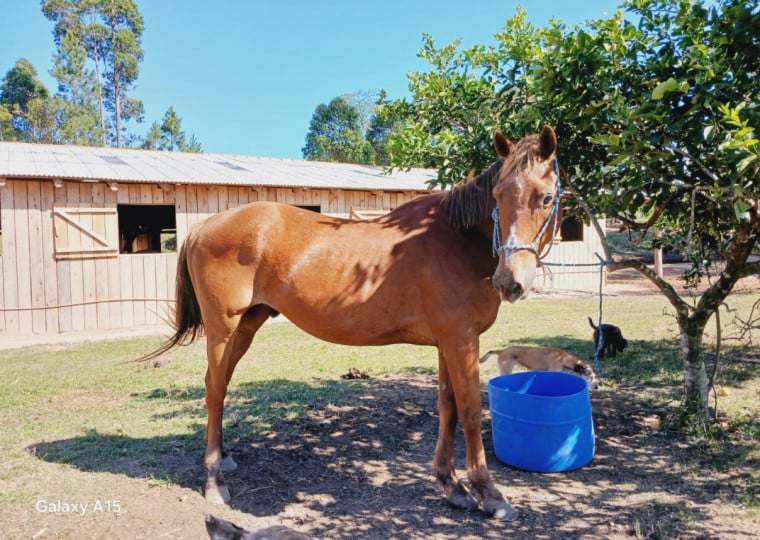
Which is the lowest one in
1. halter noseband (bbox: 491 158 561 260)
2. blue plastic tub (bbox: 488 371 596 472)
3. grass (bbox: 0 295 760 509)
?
grass (bbox: 0 295 760 509)

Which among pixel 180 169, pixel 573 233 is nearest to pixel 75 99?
pixel 180 169

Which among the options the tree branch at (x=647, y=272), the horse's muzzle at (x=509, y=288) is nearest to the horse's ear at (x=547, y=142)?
the horse's muzzle at (x=509, y=288)

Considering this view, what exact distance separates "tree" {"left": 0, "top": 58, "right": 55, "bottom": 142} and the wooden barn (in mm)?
21999

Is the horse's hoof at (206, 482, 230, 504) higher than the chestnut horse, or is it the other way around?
the chestnut horse

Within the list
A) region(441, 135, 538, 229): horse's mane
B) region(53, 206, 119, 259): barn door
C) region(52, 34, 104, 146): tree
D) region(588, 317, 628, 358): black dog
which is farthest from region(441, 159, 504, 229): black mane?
region(52, 34, 104, 146): tree

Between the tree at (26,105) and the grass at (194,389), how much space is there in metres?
28.8

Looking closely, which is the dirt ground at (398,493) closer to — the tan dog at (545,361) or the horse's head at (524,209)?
the tan dog at (545,361)

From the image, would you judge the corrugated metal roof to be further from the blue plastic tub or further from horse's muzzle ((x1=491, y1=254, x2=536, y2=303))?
horse's muzzle ((x1=491, y1=254, x2=536, y2=303))

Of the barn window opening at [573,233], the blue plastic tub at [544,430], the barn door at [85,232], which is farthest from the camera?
the barn window opening at [573,233]

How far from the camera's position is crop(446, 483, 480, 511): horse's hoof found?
3258 millimetres

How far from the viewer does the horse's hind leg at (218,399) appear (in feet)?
11.5

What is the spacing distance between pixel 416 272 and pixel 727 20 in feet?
7.73

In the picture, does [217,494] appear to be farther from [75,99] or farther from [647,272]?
[75,99]

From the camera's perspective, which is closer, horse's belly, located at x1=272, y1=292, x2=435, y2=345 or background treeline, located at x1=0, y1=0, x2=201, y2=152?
horse's belly, located at x1=272, y1=292, x2=435, y2=345
